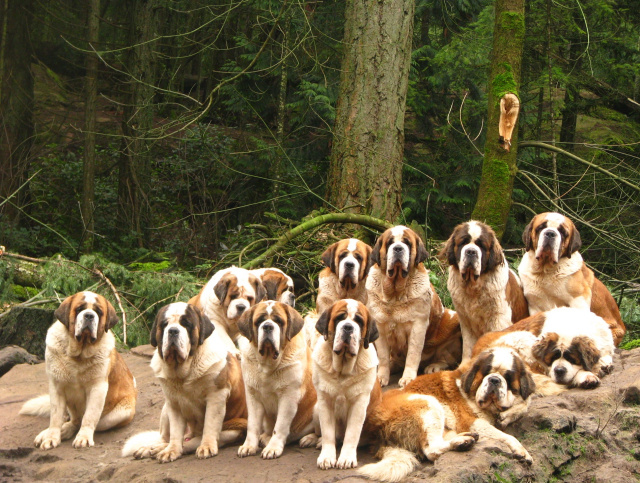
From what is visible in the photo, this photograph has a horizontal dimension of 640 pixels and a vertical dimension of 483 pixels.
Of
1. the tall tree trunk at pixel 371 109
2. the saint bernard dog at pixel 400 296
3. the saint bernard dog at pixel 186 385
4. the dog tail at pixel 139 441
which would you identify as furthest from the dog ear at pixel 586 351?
the tall tree trunk at pixel 371 109

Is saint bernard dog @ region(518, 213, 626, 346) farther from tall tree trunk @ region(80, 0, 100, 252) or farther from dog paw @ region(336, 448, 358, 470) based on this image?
tall tree trunk @ region(80, 0, 100, 252)

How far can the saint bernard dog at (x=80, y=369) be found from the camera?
24.0 ft

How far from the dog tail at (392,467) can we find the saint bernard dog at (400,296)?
6.45 feet

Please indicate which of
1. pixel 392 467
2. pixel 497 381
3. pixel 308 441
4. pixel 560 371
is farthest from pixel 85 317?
pixel 560 371

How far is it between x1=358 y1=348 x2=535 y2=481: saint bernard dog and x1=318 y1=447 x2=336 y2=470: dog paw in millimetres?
274

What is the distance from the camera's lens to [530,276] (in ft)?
27.3

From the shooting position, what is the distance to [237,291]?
835 cm

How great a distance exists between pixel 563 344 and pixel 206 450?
3466 mm

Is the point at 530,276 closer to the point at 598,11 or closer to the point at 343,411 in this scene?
the point at 343,411

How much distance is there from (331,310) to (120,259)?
39.1ft

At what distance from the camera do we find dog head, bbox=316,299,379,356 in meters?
6.20

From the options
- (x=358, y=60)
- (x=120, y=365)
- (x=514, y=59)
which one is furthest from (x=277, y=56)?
(x=120, y=365)

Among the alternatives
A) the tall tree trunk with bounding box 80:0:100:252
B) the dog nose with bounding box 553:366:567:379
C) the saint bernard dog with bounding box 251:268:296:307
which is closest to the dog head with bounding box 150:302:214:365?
the saint bernard dog with bounding box 251:268:296:307

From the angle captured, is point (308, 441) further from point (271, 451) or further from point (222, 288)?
point (222, 288)
